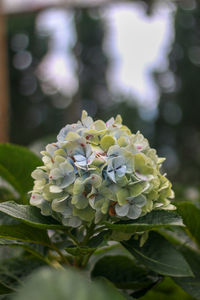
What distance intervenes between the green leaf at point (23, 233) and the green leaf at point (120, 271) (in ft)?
0.41

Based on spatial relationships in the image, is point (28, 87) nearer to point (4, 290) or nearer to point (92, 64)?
point (92, 64)

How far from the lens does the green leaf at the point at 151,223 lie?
51cm

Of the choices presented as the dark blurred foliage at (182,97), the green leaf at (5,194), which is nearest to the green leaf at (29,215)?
the green leaf at (5,194)

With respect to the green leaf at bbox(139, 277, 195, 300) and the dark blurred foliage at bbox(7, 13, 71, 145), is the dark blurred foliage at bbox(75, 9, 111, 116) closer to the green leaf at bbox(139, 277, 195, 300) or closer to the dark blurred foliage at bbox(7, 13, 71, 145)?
the dark blurred foliage at bbox(7, 13, 71, 145)

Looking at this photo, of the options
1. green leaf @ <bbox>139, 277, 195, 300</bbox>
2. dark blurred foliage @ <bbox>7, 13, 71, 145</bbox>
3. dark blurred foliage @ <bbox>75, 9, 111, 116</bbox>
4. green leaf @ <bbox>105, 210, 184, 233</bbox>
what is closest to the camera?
green leaf @ <bbox>105, 210, 184, 233</bbox>

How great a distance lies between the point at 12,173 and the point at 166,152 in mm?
10846

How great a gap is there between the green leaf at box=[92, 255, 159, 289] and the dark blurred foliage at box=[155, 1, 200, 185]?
10067 mm

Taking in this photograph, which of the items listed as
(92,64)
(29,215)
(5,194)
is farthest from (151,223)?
(92,64)

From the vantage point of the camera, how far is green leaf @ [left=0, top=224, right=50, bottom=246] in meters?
0.58

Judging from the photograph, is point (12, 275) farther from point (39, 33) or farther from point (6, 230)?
point (39, 33)

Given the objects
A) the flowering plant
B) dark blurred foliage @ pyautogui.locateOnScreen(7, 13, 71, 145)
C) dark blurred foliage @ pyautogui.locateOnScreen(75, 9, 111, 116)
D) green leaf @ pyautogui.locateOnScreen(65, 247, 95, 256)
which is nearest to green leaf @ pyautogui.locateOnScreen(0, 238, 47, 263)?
the flowering plant

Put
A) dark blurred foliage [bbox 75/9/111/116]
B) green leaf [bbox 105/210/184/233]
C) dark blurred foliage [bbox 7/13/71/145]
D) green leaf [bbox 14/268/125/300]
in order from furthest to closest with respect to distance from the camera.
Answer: dark blurred foliage [bbox 75/9/111/116] → dark blurred foliage [bbox 7/13/71/145] → green leaf [bbox 105/210/184/233] → green leaf [bbox 14/268/125/300]

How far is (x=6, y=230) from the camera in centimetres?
58

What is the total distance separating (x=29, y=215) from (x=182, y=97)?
37.3ft
